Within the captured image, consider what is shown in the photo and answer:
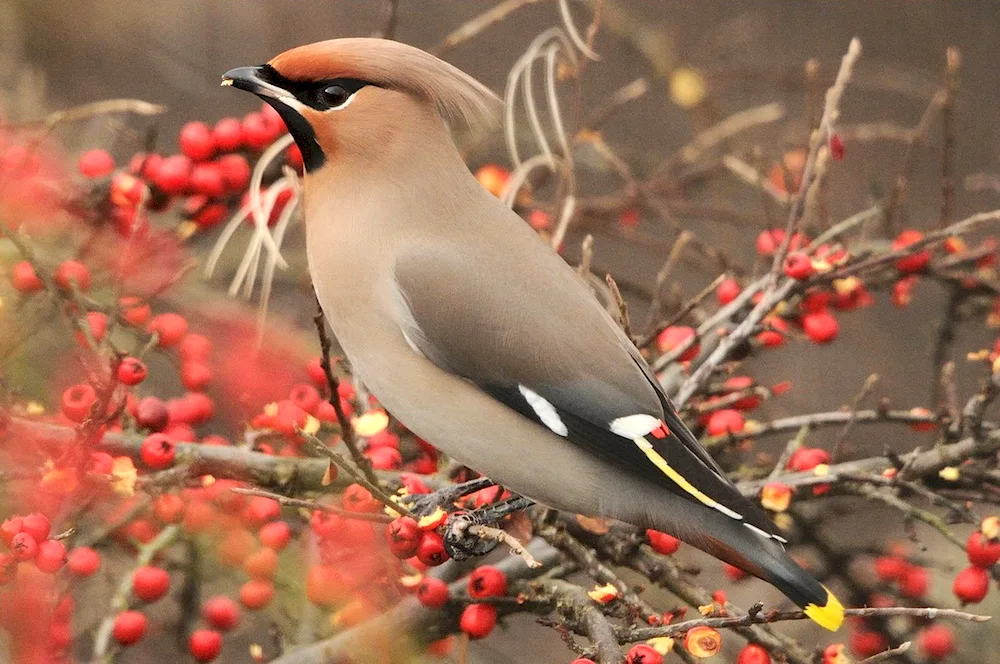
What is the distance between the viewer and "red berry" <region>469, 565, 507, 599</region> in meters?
1.61

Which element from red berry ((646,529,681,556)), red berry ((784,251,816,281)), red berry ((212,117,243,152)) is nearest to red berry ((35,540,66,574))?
red berry ((646,529,681,556))

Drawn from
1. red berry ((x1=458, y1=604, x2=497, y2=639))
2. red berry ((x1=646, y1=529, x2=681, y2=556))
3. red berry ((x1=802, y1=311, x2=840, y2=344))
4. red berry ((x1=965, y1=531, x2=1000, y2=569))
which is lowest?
red berry ((x1=458, y1=604, x2=497, y2=639))

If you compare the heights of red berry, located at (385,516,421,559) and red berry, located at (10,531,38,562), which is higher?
red berry, located at (385,516,421,559)

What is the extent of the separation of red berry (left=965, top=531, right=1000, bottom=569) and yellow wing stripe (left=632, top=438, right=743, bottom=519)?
400 mm

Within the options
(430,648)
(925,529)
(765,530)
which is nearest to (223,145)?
(430,648)

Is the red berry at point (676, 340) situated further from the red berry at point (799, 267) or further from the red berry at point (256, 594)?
the red berry at point (256, 594)

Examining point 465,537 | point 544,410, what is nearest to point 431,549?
point 465,537

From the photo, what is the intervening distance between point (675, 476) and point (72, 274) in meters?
0.95

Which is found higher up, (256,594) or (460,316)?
(460,316)

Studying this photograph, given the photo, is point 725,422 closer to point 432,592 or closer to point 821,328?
point 821,328

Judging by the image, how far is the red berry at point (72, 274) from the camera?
1.92 m

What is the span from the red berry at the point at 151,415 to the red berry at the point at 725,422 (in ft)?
2.53

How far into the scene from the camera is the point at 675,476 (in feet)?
5.14

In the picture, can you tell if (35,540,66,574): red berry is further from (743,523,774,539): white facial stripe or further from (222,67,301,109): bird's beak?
(743,523,774,539): white facial stripe
